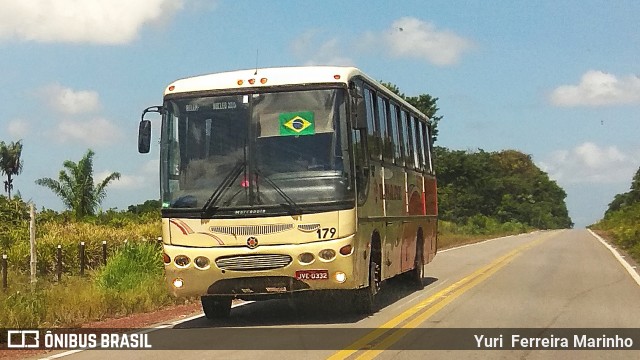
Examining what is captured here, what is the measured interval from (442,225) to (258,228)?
152 feet

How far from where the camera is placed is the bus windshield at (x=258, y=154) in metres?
11.8

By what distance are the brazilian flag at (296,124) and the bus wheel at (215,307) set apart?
281 centimetres

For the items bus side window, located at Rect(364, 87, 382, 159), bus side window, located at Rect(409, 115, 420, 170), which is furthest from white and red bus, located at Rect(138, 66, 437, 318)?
bus side window, located at Rect(409, 115, 420, 170)

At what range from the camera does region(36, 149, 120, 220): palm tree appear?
4403 centimetres

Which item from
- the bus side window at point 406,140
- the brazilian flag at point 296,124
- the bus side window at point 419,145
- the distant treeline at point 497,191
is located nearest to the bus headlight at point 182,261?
the brazilian flag at point 296,124

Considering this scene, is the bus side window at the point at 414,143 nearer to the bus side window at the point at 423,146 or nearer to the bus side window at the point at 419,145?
the bus side window at the point at 419,145

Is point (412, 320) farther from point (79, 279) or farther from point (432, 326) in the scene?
point (79, 279)

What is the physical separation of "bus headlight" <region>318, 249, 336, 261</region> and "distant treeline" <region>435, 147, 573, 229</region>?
204ft

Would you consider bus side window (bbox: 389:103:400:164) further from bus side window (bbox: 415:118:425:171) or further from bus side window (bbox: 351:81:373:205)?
bus side window (bbox: 351:81:373:205)

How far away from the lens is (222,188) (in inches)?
465

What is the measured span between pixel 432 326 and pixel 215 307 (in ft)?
11.3

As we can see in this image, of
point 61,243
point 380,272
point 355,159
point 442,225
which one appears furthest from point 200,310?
point 442,225

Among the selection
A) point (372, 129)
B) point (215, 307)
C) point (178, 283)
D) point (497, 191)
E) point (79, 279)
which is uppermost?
point (497, 191)

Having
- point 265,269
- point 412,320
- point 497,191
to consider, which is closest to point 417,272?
point 412,320
